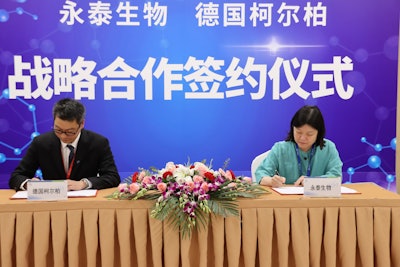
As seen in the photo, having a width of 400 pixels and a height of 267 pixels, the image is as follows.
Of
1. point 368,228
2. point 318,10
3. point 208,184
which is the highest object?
point 318,10

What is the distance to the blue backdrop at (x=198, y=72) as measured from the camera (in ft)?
13.0

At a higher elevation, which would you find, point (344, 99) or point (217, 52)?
point (217, 52)

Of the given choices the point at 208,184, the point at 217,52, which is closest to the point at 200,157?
the point at 217,52

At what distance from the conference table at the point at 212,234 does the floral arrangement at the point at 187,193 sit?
0.18 ft

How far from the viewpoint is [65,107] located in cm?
258

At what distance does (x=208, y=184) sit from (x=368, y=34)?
2.64 m

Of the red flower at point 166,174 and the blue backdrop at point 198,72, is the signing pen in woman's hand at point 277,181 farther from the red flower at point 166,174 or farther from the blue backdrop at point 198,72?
the blue backdrop at point 198,72

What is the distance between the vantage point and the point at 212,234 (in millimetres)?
2266

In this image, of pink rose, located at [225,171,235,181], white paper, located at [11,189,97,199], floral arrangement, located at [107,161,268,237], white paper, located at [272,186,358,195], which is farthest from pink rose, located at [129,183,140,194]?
white paper, located at [272,186,358,195]

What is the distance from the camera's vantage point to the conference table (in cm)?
221

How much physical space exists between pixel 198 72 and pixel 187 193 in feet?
6.75

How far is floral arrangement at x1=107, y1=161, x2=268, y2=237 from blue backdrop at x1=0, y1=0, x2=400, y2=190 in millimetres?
1795

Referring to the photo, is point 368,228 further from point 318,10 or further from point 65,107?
point 318,10

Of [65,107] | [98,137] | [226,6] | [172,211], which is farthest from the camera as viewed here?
[226,6]
